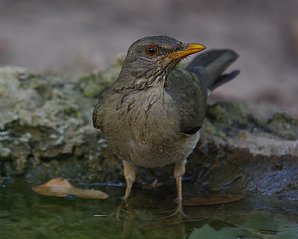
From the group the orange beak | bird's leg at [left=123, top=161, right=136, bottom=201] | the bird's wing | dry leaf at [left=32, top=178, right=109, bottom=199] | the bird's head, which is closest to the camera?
the orange beak

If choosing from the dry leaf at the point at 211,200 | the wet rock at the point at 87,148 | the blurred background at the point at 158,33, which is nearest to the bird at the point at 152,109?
the dry leaf at the point at 211,200

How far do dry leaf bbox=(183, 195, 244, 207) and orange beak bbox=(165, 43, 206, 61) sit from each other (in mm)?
1363

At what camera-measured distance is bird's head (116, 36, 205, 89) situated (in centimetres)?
554

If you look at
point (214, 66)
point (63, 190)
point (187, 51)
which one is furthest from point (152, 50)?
point (214, 66)

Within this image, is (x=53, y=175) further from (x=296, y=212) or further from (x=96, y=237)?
(x=296, y=212)

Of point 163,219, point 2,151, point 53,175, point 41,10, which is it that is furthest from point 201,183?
point 41,10

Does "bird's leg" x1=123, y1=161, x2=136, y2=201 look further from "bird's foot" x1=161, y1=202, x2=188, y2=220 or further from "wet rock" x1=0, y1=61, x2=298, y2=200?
"bird's foot" x1=161, y1=202, x2=188, y2=220

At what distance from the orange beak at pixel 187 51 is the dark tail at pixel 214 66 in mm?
1570

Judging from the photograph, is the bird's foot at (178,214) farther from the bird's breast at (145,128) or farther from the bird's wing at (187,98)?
the bird's wing at (187,98)

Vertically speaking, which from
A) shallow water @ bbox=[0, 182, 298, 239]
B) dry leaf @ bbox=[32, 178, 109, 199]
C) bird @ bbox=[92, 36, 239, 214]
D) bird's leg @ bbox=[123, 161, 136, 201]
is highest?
bird @ bbox=[92, 36, 239, 214]

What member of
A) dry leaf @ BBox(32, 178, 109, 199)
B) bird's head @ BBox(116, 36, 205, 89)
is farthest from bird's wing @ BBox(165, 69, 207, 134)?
dry leaf @ BBox(32, 178, 109, 199)

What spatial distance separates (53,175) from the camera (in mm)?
6625

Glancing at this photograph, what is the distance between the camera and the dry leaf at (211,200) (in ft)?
19.9

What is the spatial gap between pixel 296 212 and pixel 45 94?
8.99ft
